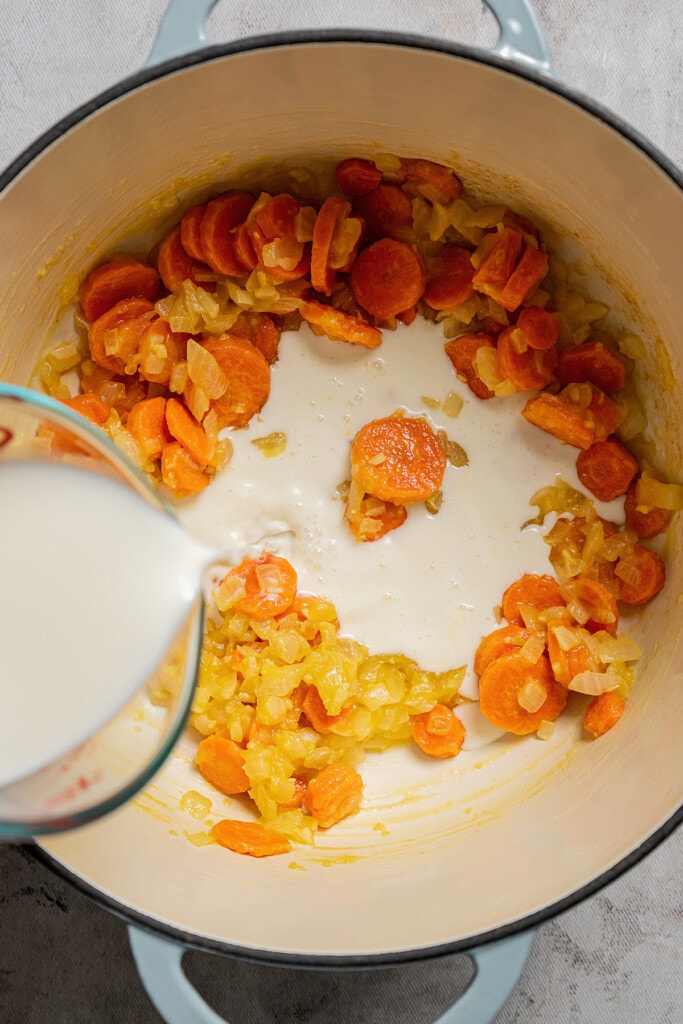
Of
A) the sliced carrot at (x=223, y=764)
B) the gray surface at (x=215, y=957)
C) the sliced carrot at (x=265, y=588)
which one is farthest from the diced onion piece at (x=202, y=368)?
the sliced carrot at (x=223, y=764)

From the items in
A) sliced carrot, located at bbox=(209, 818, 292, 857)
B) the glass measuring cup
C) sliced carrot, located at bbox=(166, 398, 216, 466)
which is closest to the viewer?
the glass measuring cup

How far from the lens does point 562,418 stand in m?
1.96

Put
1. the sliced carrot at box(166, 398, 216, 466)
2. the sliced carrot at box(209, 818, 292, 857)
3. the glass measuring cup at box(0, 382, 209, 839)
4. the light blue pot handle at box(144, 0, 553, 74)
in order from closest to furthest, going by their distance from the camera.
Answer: the glass measuring cup at box(0, 382, 209, 839) < the light blue pot handle at box(144, 0, 553, 74) < the sliced carrot at box(209, 818, 292, 857) < the sliced carrot at box(166, 398, 216, 466)

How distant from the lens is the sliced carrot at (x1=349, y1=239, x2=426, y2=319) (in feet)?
6.46

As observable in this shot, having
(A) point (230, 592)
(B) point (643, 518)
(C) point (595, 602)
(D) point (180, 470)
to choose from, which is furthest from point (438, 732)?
(D) point (180, 470)

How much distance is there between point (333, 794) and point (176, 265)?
1.19m

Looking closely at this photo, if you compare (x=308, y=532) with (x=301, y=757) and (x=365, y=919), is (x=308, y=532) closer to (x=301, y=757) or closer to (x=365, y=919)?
(x=301, y=757)

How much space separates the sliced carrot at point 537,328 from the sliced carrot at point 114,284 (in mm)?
813

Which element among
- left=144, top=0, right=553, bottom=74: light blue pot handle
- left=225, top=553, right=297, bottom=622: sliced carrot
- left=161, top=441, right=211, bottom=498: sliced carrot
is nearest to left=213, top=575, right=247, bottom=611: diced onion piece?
left=225, top=553, right=297, bottom=622: sliced carrot

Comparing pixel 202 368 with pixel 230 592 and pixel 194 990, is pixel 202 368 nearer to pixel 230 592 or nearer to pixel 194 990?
pixel 230 592

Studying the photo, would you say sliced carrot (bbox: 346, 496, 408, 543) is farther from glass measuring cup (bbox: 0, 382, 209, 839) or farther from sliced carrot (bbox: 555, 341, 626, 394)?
glass measuring cup (bbox: 0, 382, 209, 839)

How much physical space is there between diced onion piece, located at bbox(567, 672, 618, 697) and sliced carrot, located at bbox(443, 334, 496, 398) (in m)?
0.65

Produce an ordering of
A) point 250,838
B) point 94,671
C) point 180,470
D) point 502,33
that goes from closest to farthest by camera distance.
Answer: point 94,671, point 502,33, point 250,838, point 180,470

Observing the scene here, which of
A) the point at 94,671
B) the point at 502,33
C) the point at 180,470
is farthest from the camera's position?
the point at 180,470
